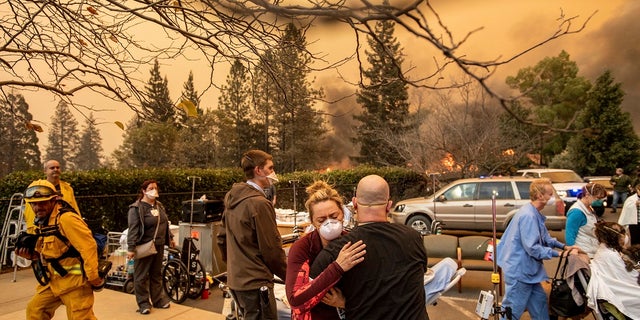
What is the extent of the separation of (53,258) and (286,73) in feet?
9.22

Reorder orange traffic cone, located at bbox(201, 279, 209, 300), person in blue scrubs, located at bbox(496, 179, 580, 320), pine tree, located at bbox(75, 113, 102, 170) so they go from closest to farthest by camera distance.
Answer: person in blue scrubs, located at bbox(496, 179, 580, 320) → orange traffic cone, located at bbox(201, 279, 209, 300) → pine tree, located at bbox(75, 113, 102, 170)

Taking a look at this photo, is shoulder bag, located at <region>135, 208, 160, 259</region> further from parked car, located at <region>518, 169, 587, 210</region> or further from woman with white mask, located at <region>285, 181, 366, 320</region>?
parked car, located at <region>518, 169, 587, 210</region>

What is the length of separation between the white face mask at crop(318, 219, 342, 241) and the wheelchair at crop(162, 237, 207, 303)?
4.61 m

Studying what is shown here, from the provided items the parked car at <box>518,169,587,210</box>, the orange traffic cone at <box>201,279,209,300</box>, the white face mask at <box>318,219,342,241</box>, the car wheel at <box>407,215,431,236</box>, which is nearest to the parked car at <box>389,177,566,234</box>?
the car wheel at <box>407,215,431,236</box>

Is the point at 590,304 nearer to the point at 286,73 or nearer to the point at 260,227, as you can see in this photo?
the point at 260,227

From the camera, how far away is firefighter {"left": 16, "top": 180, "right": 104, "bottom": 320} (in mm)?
3504

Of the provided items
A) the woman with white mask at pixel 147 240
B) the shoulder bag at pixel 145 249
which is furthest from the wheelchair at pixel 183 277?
the shoulder bag at pixel 145 249

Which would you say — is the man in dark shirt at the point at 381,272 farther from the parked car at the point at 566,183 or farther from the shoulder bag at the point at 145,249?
the parked car at the point at 566,183

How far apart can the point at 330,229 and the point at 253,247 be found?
1140 mm

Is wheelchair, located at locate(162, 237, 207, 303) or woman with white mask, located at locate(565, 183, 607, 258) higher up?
woman with white mask, located at locate(565, 183, 607, 258)

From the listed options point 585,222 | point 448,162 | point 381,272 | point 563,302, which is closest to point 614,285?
point 563,302

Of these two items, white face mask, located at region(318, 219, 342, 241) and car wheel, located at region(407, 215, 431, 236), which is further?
car wheel, located at region(407, 215, 431, 236)

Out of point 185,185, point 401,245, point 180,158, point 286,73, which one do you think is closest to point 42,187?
point 286,73

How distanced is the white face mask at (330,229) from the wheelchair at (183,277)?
15.1 feet
